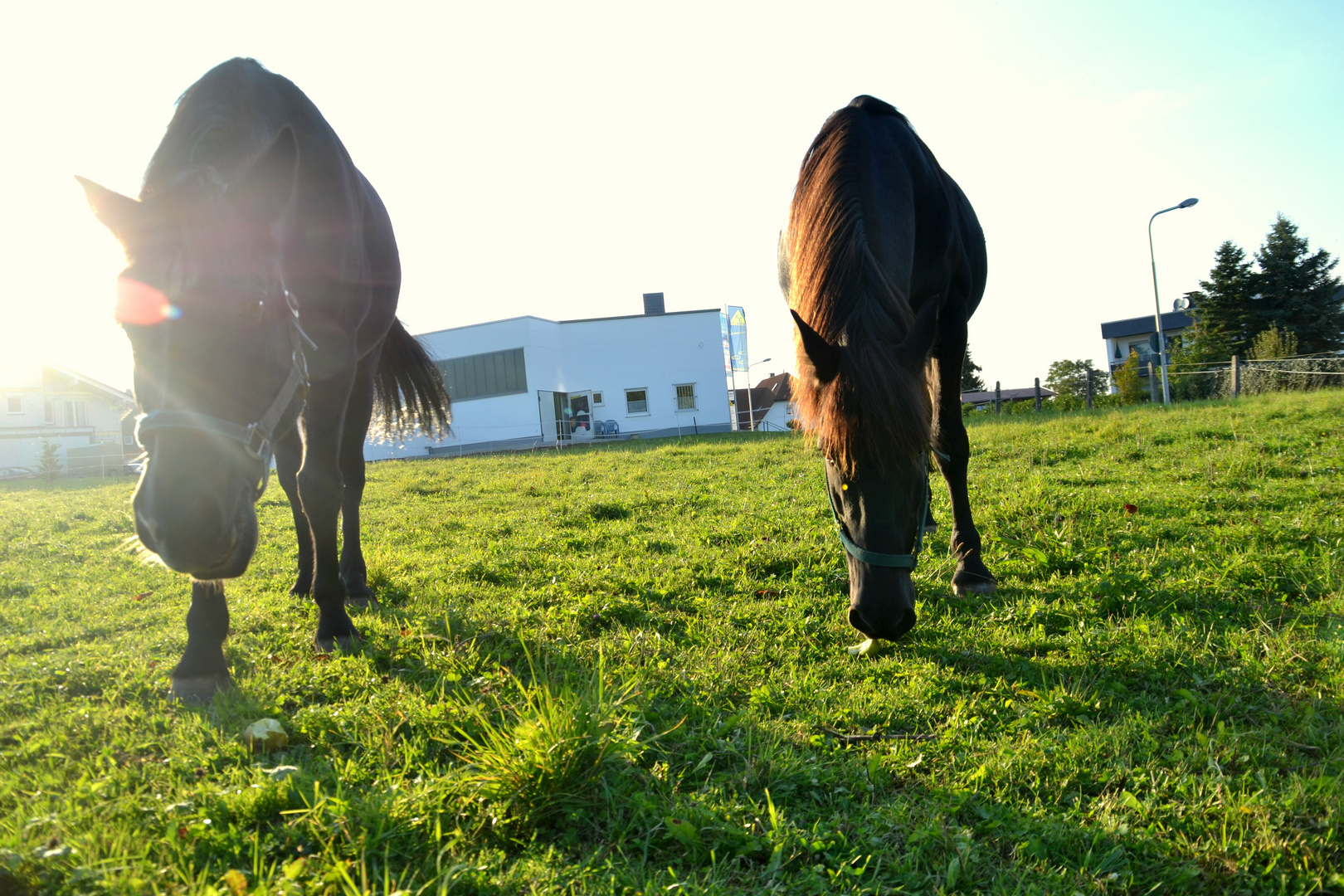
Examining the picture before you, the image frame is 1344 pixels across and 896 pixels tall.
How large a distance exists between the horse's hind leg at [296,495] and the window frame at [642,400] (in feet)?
90.5

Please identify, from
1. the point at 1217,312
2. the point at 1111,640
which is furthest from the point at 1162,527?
the point at 1217,312

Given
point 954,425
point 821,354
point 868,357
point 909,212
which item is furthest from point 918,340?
point 954,425

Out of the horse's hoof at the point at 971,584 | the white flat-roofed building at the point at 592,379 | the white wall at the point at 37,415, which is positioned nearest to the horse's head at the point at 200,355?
the horse's hoof at the point at 971,584

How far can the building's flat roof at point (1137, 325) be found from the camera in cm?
5719

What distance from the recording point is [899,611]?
241 cm

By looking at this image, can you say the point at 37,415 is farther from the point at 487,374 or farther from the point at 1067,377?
the point at 1067,377

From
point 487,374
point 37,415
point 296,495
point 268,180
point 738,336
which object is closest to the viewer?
point 268,180

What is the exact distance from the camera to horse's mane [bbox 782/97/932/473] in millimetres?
2418

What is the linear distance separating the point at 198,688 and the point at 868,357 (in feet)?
9.41

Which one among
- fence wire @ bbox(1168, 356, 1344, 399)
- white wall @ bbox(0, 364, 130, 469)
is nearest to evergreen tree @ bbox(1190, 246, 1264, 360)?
fence wire @ bbox(1168, 356, 1344, 399)

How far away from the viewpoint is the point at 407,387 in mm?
5898

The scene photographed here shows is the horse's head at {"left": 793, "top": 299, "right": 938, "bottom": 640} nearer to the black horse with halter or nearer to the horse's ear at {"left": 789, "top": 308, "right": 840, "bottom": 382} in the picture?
the horse's ear at {"left": 789, "top": 308, "right": 840, "bottom": 382}

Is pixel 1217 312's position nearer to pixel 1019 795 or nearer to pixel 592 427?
pixel 592 427

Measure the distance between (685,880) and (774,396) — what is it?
49134mm
